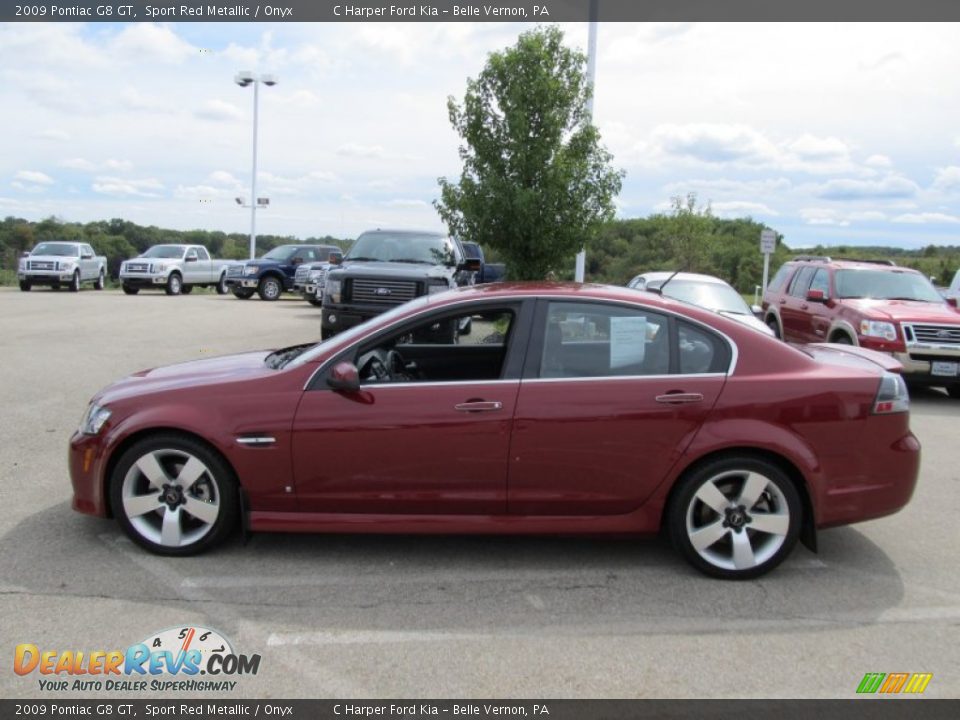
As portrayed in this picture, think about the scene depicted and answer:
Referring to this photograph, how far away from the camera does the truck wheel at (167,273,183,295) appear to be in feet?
91.1

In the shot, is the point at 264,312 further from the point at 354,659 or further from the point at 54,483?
the point at 354,659

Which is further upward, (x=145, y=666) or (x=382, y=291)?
(x=382, y=291)

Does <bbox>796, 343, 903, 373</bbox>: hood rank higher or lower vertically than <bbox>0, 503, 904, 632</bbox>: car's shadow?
higher

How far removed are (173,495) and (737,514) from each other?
3092 millimetres

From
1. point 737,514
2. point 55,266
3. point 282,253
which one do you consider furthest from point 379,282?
point 55,266

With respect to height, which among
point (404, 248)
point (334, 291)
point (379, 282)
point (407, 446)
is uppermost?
point (404, 248)

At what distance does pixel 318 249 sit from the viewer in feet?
89.7

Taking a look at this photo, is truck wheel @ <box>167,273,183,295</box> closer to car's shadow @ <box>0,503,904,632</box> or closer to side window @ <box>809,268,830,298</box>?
side window @ <box>809,268,830,298</box>

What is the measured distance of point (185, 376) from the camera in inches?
182

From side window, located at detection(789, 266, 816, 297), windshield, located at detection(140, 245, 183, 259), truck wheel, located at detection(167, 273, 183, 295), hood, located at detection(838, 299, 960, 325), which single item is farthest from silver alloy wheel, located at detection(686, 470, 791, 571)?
windshield, located at detection(140, 245, 183, 259)

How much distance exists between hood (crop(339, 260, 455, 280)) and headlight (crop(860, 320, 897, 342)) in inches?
227

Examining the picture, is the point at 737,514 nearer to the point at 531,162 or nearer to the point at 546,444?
the point at 546,444

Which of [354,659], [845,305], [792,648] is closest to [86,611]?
[354,659]

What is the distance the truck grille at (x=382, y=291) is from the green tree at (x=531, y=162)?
2.29 meters
